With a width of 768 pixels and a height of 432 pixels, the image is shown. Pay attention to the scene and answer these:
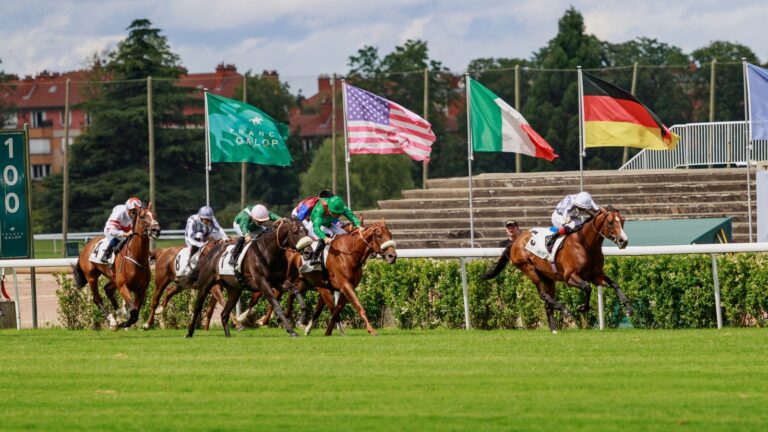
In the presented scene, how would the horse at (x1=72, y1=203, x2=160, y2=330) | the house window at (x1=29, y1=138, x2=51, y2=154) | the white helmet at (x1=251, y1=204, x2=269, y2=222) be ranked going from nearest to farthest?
the white helmet at (x1=251, y1=204, x2=269, y2=222) → the horse at (x1=72, y1=203, x2=160, y2=330) → the house window at (x1=29, y1=138, x2=51, y2=154)

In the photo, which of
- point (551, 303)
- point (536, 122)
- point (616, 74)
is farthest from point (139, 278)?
point (536, 122)

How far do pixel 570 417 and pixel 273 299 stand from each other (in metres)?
8.11

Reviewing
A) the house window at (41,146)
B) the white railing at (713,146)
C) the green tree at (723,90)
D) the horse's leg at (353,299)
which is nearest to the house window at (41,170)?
the house window at (41,146)

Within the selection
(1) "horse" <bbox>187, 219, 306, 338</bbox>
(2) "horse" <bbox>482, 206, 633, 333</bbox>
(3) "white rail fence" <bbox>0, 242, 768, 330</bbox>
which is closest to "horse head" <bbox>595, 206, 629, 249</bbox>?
(2) "horse" <bbox>482, 206, 633, 333</bbox>

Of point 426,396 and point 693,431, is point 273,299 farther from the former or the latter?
point 693,431

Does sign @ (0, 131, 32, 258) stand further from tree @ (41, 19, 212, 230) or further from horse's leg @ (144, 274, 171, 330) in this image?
tree @ (41, 19, 212, 230)

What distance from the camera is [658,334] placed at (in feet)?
52.5

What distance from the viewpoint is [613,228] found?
56.3 feet

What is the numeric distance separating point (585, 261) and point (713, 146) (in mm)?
17325

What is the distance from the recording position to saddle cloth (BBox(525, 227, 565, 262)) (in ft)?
58.6

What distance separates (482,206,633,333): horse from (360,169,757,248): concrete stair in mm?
12034

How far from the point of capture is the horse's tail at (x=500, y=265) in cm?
1869

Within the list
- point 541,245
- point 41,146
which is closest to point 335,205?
point 541,245

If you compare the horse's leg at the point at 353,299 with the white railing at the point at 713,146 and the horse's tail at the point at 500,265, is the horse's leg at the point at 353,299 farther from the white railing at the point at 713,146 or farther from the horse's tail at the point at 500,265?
the white railing at the point at 713,146
